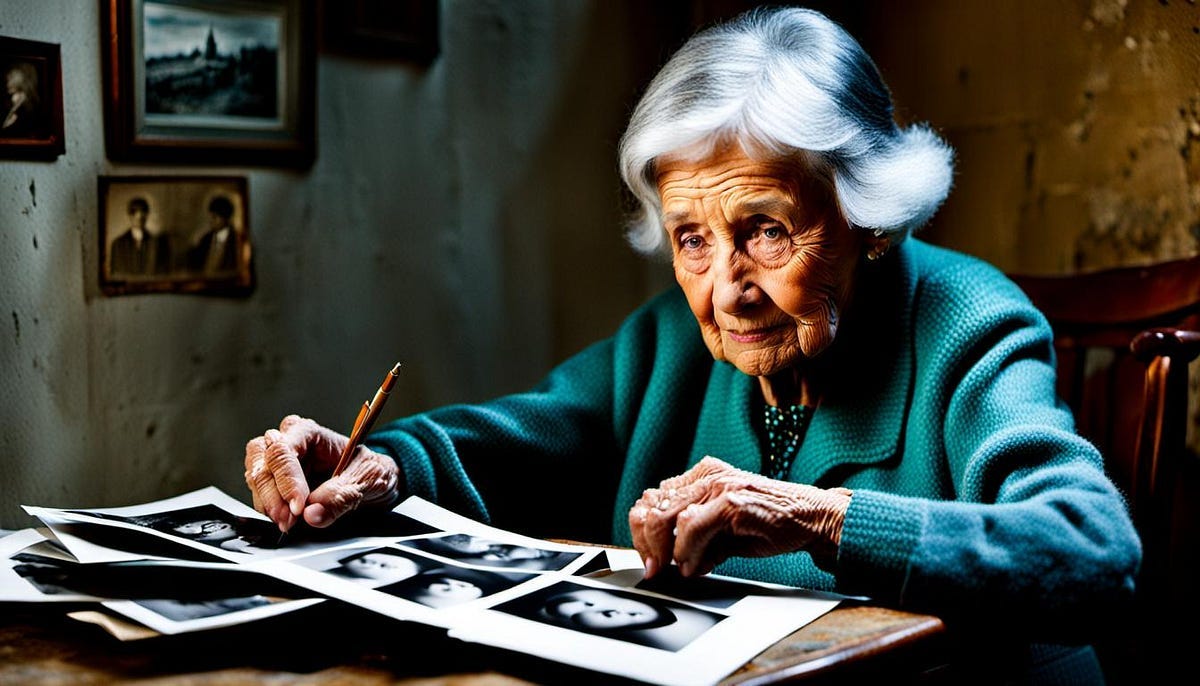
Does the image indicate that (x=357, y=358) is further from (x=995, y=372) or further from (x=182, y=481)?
(x=995, y=372)

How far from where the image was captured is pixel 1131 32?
199 centimetres

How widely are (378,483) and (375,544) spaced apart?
0.19 metres

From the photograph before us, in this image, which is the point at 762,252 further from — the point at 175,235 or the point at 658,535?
the point at 175,235

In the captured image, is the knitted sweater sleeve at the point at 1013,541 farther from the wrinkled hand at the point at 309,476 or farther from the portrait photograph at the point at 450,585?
the wrinkled hand at the point at 309,476

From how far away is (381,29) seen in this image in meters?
2.05

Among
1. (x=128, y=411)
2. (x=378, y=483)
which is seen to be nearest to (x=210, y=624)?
(x=378, y=483)

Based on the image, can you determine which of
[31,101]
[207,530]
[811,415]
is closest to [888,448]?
[811,415]

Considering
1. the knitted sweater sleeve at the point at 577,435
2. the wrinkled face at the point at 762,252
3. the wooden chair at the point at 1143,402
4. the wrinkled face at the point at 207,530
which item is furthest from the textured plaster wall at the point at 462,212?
the wrinkled face at the point at 762,252

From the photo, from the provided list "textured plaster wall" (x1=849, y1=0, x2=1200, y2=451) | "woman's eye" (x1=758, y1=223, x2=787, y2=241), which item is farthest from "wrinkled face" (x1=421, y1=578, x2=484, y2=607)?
"textured plaster wall" (x1=849, y1=0, x2=1200, y2=451)

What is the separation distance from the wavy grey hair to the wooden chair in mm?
392

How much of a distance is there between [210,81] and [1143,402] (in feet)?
5.05

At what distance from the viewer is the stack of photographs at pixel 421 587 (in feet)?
2.96

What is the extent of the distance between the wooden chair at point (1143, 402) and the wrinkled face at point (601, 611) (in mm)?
826

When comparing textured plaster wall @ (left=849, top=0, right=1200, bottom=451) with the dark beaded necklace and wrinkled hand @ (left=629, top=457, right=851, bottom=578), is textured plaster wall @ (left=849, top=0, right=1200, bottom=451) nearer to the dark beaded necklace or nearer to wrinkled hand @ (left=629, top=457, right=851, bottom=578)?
the dark beaded necklace
